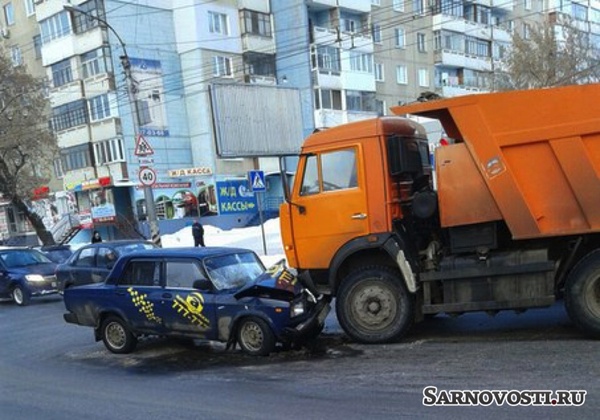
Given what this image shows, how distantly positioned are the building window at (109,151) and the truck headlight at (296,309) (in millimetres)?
30439

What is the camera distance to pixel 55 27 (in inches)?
1469

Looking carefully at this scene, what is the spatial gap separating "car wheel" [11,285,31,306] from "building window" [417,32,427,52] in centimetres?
4059

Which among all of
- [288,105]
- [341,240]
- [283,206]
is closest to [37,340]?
[283,206]

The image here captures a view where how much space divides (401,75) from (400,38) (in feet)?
9.89

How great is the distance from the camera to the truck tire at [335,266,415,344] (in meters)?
7.40

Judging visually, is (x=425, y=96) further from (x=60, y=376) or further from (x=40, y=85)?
(x=40, y=85)

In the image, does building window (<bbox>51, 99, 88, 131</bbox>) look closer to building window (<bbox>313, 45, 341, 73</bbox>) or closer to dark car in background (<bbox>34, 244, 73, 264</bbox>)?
building window (<bbox>313, 45, 341, 73</bbox>)

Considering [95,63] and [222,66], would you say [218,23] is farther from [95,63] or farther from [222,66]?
[95,63]

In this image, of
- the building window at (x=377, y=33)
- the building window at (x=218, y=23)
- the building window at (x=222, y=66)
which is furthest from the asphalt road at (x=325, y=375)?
the building window at (x=377, y=33)

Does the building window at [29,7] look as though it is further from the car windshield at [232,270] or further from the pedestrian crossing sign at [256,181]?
the car windshield at [232,270]

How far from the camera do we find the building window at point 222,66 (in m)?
38.3

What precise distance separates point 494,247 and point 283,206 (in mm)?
2886

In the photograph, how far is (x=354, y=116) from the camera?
40.2 meters

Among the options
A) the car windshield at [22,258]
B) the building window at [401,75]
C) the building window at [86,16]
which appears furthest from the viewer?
the building window at [401,75]
